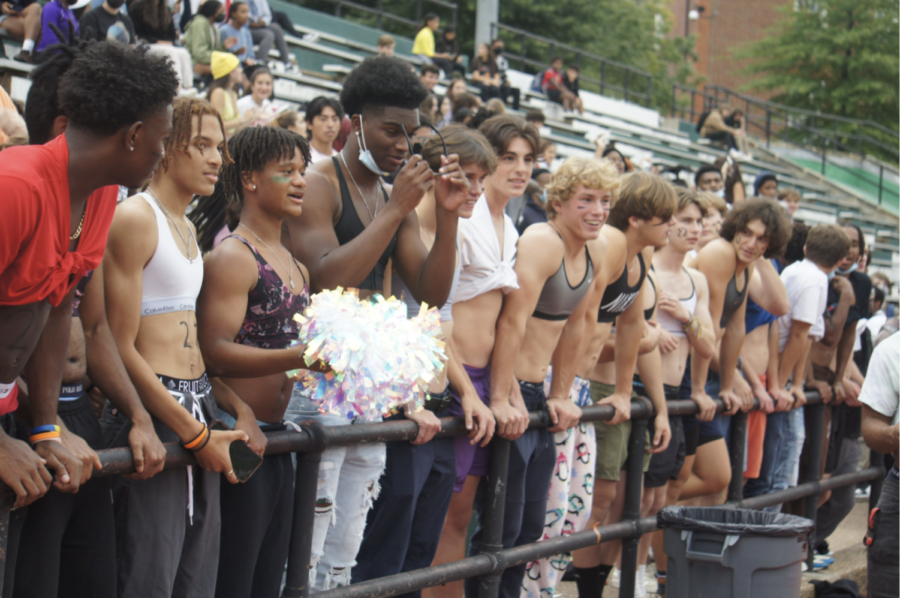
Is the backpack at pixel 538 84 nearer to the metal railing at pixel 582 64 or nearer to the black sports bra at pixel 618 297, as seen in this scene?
the metal railing at pixel 582 64

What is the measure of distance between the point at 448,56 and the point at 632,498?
48.0ft

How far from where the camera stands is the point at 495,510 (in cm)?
366

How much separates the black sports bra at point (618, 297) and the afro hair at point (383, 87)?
5.27 ft

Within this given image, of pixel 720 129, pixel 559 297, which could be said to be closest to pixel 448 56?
pixel 720 129

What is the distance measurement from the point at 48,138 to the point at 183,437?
0.94 metres

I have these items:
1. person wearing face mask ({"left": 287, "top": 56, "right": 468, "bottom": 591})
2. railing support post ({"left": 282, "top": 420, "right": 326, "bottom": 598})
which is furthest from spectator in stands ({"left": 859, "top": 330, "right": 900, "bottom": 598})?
railing support post ({"left": 282, "top": 420, "right": 326, "bottom": 598})

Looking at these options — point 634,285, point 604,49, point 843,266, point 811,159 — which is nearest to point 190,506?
point 634,285

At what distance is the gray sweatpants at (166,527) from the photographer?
254cm

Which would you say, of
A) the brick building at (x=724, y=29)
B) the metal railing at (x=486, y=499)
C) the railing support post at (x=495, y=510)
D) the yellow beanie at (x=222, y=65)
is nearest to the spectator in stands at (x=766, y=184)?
the metal railing at (x=486, y=499)

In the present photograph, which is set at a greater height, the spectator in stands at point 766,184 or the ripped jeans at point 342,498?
the spectator in stands at point 766,184

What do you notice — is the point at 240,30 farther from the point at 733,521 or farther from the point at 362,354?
the point at 362,354

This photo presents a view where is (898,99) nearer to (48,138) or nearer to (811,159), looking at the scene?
(811,159)

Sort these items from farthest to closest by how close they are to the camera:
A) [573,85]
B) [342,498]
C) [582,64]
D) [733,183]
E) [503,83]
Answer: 1. [582,64]
2. [573,85]
3. [503,83]
4. [733,183]
5. [342,498]

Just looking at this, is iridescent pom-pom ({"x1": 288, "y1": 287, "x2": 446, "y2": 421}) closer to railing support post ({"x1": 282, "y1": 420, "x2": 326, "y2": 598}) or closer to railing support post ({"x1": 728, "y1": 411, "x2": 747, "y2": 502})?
railing support post ({"x1": 282, "y1": 420, "x2": 326, "y2": 598})
